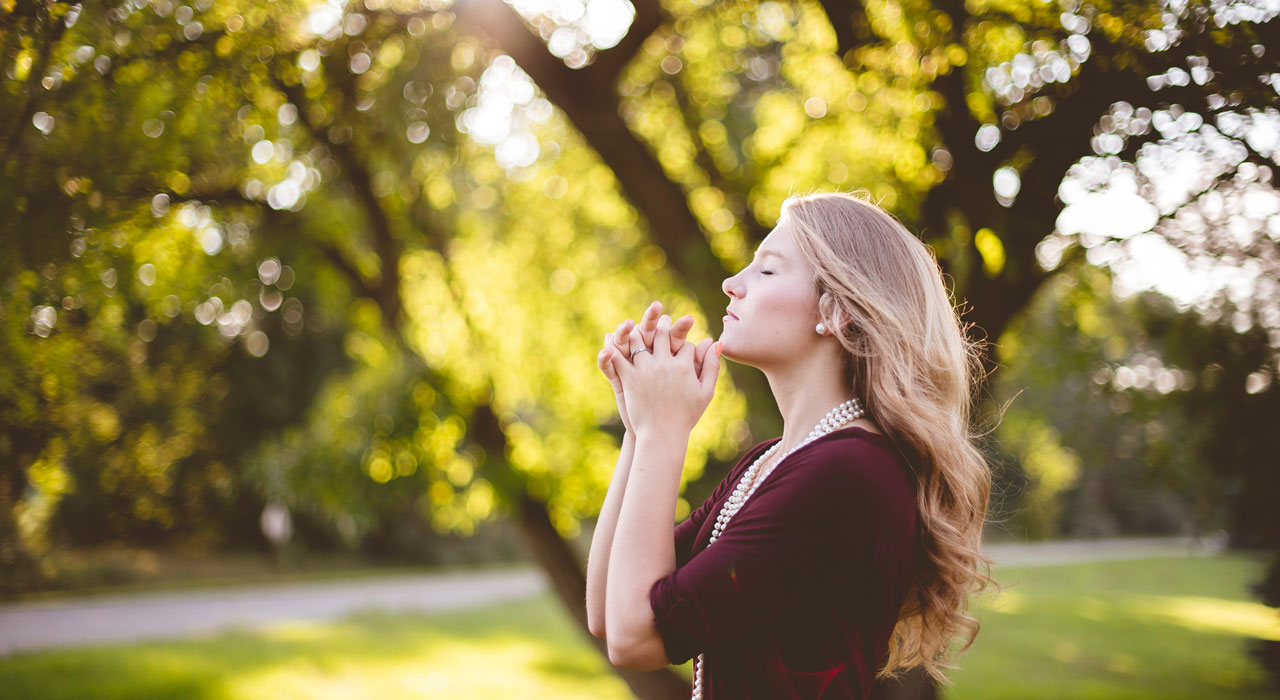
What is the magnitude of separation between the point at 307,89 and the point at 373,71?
1.38 ft

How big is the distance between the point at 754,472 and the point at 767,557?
1.48 ft

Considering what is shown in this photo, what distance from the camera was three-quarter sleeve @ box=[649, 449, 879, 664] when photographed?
1.44 meters

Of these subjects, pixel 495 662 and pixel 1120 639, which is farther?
pixel 1120 639

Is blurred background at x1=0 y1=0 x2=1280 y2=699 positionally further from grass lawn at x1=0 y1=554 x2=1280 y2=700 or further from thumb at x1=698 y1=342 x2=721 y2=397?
thumb at x1=698 y1=342 x2=721 y2=397

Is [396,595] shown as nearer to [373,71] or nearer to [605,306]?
[605,306]

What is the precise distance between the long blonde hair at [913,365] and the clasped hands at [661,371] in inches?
10.9

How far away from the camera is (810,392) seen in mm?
1770

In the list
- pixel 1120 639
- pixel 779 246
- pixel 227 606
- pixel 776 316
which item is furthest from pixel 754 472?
pixel 227 606

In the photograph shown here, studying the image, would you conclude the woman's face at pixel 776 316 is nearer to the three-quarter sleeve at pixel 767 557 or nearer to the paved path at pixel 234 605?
the three-quarter sleeve at pixel 767 557

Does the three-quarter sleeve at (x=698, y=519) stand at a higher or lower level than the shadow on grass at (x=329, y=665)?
higher

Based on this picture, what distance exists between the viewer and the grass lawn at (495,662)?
9172 mm

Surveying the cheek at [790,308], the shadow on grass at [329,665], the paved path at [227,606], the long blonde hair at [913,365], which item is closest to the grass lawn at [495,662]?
the shadow on grass at [329,665]

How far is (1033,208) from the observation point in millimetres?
3572

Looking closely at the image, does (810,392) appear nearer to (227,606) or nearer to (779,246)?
(779,246)
